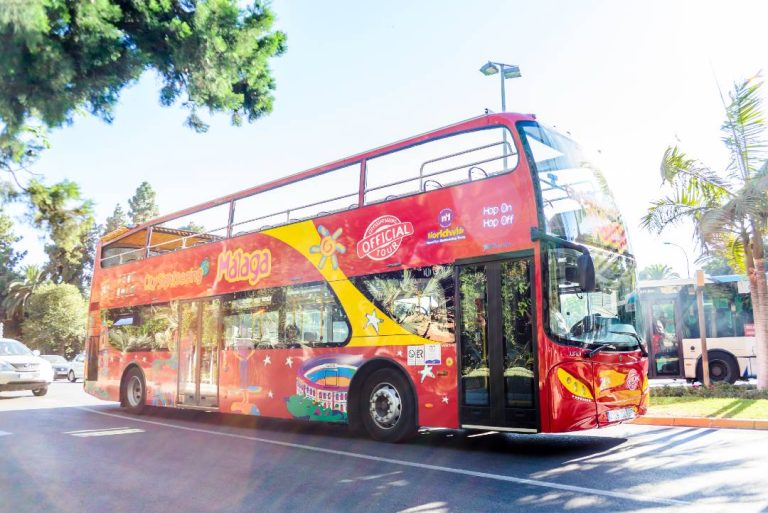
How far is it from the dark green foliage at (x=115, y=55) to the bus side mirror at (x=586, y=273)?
4.61m

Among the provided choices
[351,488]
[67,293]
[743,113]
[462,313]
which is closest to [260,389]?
[462,313]

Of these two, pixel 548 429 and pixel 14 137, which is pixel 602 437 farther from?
pixel 14 137

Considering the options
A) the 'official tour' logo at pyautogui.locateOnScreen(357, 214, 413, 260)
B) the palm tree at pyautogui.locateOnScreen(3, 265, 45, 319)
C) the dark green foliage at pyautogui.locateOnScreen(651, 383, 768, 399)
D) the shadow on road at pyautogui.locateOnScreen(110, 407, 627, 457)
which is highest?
the palm tree at pyautogui.locateOnScreen(3, 265, 45, 319)

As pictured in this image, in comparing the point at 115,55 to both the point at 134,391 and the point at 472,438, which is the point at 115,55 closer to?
the point at 472,438

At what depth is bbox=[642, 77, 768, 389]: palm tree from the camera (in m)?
13.9

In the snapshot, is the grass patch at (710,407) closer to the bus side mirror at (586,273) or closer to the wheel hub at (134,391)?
the bus side mirror at (586,273)

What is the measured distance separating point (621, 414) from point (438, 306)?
264 cm

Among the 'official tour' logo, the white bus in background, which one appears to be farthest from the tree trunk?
the 'official tour' logo

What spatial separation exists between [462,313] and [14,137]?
5648mm

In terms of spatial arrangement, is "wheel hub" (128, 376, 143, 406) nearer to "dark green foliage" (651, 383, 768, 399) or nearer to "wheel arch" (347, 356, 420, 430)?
"wheel arch" (347, 356, 420, 430)

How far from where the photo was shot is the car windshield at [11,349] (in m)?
19.1

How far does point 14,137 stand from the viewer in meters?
7.12

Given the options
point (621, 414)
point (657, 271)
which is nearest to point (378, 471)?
point (621, 414)

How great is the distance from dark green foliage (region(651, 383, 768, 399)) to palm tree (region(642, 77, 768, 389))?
491 mm
